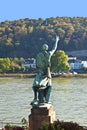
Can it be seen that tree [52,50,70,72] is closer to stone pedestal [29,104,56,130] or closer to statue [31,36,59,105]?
statue [31,36,59,105]

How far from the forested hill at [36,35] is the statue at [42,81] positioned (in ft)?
353

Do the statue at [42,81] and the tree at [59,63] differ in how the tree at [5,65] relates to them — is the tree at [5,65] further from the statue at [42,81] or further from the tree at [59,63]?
the statue at [42,81]

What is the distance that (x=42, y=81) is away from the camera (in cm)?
1517

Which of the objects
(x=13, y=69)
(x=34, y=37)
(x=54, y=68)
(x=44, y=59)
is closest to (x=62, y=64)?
(x=54, y=68)

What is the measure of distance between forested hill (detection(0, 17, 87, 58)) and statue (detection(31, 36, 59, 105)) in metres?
108

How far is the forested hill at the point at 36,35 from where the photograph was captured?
12850 cm

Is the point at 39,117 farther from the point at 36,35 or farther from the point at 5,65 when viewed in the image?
the point at 36,35

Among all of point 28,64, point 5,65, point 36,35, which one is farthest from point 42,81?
point 36,35

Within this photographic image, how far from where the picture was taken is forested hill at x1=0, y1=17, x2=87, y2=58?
128500 mm

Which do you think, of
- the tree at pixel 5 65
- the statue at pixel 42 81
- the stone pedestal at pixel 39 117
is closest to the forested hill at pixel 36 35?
the tree at pixel 5 65

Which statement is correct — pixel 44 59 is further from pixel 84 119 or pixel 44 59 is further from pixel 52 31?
pixel 52 31

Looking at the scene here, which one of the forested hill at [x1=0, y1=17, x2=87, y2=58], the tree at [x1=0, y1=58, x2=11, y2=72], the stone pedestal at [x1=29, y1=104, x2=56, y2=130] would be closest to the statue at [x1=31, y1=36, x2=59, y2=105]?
the stone pedestal at [x1=29, y1=104, x2=56, y2=130]

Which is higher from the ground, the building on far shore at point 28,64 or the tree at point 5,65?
the tree at point 5,65

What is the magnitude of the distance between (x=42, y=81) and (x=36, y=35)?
390 feet
